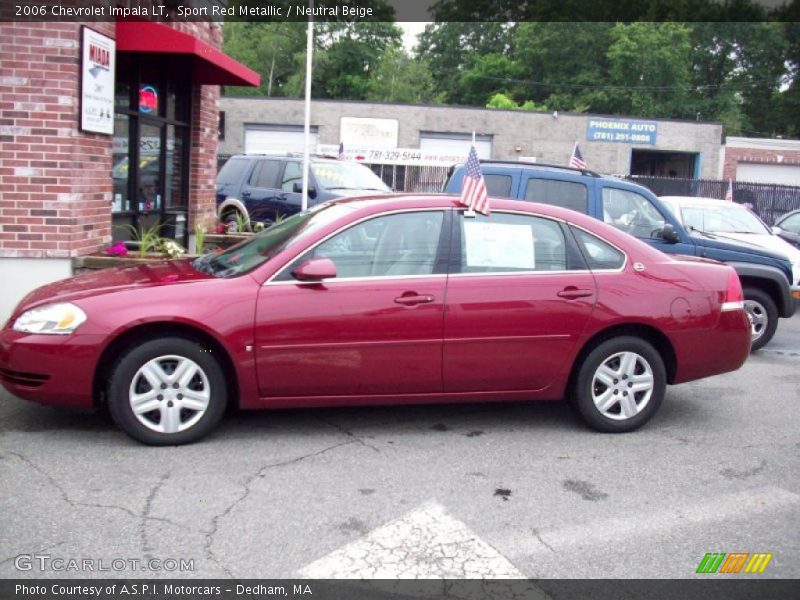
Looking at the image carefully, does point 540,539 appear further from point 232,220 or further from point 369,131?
point 369,131

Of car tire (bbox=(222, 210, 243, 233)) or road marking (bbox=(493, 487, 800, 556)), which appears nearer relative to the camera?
road marking (bbox=(493, 487, 800, 556))

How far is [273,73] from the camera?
65062 mm

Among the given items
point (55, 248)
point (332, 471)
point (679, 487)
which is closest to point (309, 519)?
point (332, 471)

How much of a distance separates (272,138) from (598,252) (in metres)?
34.7

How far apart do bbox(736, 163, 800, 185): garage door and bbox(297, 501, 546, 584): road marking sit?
140 ft

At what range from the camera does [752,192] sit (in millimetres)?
27000

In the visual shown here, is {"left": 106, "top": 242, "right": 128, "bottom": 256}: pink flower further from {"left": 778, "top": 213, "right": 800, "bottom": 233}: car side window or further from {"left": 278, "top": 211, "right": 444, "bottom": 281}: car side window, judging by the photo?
{"left": 778, "top": 213, "right": 800, "bottom": 233}: car side window

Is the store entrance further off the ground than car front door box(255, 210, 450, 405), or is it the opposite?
the store entrance

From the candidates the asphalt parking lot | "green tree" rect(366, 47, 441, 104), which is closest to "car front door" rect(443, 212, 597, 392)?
the asphalt parking lot

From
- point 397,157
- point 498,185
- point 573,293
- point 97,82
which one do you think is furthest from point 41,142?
point 397,157

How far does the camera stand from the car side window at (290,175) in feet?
46.3

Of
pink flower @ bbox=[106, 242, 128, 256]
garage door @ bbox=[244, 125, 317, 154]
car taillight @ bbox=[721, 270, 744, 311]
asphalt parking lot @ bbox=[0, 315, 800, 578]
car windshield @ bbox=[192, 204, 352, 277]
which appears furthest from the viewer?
garage door @ bbox=[244, 125, 317, 154]

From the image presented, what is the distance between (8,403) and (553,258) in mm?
4027

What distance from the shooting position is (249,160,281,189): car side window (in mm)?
14344
